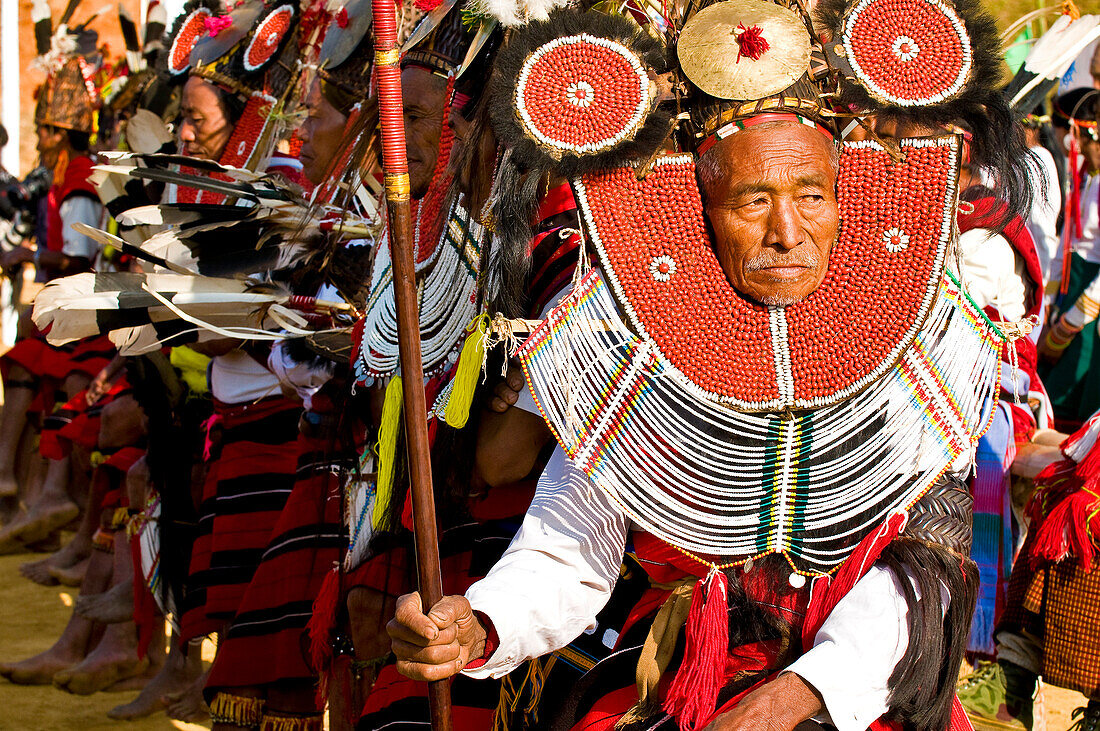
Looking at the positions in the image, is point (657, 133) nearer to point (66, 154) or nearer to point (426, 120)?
point (426, 120)

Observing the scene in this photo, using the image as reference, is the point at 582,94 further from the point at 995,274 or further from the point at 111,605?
the point at 111,605

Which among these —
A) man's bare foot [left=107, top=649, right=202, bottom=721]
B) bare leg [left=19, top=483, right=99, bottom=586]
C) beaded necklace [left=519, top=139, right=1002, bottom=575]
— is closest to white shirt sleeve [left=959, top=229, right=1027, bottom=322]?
beaded necklace [left=519, top=139, right=1002, bottom=575]

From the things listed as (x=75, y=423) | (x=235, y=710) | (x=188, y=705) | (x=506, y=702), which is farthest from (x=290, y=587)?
(x=75, y=423)

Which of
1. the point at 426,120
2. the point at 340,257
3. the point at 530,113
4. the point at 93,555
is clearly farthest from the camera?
the point at 93,555

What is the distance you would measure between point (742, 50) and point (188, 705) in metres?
4.42

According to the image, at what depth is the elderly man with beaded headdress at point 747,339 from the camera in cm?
232

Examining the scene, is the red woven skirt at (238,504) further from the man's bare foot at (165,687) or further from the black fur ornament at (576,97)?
the black fur ornament at (576,97)

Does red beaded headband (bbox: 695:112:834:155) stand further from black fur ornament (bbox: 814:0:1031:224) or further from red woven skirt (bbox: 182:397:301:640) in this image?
red woven skirt (bbox: 182:397:301:640)

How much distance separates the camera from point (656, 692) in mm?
2316

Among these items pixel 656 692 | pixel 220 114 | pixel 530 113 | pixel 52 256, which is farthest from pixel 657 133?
pixel 52 256

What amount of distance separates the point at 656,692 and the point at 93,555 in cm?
498

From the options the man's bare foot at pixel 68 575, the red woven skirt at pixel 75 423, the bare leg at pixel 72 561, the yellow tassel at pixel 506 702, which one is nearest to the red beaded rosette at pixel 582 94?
the yellow tassel at pixel 506 702

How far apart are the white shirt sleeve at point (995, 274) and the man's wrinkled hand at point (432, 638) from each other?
2.40 m

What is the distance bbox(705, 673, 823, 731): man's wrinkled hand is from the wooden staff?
0.59 meters
